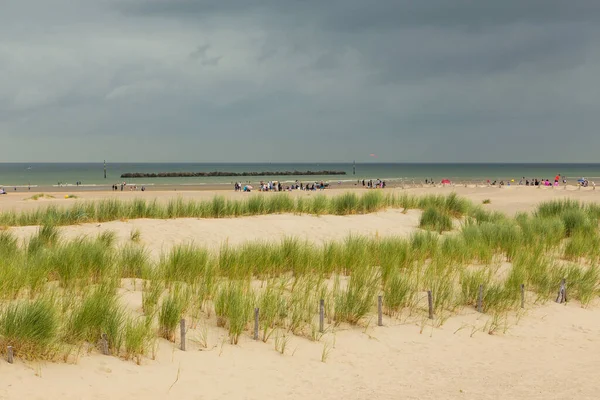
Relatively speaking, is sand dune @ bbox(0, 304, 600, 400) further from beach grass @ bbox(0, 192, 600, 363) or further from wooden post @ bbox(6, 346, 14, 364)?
beach grass @ bbox(0, 192, 600, 363)

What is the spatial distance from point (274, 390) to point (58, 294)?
341 centimetres

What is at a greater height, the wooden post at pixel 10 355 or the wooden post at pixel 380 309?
the wooden post at pixel 10 355

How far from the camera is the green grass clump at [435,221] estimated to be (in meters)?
18.8

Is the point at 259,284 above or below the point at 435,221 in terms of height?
below

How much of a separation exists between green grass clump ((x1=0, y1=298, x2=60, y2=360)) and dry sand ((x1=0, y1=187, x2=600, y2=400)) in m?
0.18

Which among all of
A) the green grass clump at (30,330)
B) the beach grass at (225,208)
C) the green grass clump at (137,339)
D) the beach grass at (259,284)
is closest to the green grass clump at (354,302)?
the beach grass at (259,284)

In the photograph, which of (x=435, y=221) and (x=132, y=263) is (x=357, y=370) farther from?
(x=435, y=221)

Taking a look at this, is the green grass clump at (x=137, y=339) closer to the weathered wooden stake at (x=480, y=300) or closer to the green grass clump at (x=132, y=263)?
the green grass clump at (x=132, y=263)

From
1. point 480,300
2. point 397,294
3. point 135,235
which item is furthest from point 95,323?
point 135,235

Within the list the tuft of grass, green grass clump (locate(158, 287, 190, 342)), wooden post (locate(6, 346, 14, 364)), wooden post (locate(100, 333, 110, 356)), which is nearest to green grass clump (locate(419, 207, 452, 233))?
the tuft of grass

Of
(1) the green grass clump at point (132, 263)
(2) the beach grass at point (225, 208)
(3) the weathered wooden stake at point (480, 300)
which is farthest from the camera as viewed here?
(2) the beach grass at point (225, 208)

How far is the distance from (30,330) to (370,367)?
405 centimetres

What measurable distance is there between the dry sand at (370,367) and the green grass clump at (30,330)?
0.18m

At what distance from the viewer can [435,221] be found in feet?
63.0
